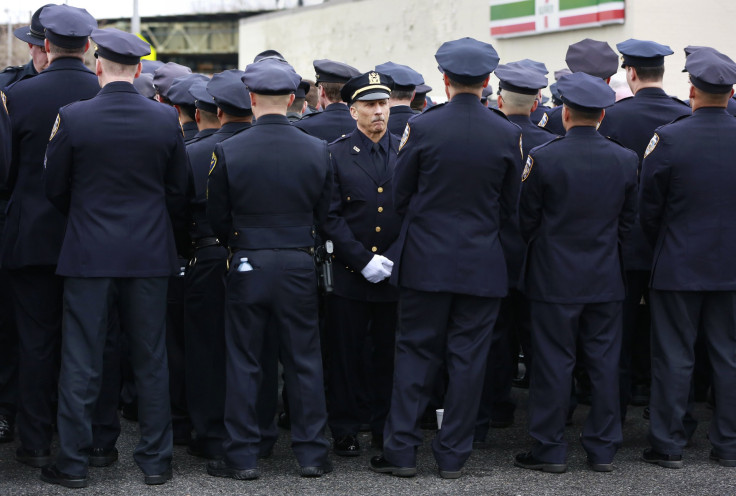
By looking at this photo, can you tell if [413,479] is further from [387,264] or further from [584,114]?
[584,114]

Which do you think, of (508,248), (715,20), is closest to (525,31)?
(715,20)

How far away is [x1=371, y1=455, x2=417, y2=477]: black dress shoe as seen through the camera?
5625 millimetres

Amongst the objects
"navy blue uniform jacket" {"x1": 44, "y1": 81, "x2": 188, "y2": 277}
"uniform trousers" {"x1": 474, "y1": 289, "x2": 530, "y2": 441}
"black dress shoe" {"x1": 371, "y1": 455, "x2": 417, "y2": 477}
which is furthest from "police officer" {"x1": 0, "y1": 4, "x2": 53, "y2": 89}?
"uniform trousers" {"x1": 474, "y1": 289, "x2": 530, "y2": 441}

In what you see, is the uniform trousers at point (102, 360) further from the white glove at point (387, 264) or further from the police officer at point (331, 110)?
the police officer at point (331, 110)

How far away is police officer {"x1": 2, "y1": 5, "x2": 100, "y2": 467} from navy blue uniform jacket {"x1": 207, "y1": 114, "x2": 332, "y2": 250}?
0.84 m

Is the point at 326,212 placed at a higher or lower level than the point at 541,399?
higher

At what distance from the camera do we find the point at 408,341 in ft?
18.6

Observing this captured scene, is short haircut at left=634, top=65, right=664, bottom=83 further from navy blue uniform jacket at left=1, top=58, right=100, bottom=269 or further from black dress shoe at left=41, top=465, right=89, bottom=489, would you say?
black dress shoe at left=41, top=465, right=89, bottom=489

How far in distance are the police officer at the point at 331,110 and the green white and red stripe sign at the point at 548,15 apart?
9208 millimetres

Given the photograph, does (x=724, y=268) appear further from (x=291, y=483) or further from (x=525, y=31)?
(x=525, y=31)

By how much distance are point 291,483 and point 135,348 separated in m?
1.00

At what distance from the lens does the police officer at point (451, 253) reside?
5.56 m

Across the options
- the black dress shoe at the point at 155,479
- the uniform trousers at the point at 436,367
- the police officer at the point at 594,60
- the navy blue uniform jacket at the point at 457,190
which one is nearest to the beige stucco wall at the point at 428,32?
the police officer at the point at 594,60

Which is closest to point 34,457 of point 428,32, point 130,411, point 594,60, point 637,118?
point 130,411
